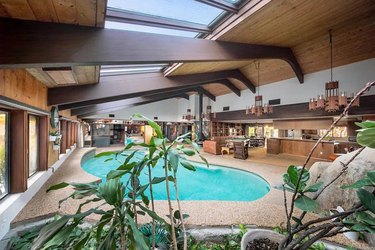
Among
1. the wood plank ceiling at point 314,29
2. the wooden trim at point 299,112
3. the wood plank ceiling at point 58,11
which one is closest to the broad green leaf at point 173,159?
the wood plank ceiling at point 58,11

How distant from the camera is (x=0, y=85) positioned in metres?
2.13

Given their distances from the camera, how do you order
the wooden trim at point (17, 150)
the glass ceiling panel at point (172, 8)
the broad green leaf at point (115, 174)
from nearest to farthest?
1. the broad green leaf at point (115, 174)
2. the glass ceiling panel at point (172, 8)
3. the wooden trim at point (17, 150)

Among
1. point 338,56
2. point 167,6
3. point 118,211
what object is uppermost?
point 338,56

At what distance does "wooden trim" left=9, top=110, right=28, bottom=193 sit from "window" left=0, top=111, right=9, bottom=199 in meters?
0.06

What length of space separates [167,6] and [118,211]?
2.78 m

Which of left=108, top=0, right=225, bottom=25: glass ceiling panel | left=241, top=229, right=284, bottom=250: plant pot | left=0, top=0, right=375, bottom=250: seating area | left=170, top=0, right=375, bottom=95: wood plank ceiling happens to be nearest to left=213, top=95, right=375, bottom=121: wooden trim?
left=0, top=0, right=375, bottom=250: seating area

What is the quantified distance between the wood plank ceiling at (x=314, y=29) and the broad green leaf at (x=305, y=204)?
328 cm

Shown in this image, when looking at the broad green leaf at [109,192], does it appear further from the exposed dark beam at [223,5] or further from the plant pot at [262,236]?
the exposed dark beam at [223,5]

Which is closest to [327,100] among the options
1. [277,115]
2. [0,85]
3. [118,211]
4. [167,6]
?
[277,115]

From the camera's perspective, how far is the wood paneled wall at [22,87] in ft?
7.48

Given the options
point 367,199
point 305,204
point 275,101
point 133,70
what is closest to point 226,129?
point 275,101

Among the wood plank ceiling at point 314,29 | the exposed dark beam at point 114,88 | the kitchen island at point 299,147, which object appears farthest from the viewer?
the kitchen island at point 299,147

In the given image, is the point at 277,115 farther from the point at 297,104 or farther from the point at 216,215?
the point at 216,215

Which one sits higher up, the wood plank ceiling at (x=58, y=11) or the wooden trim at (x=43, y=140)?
the wood plank ceiling at (x=58, y=11)
